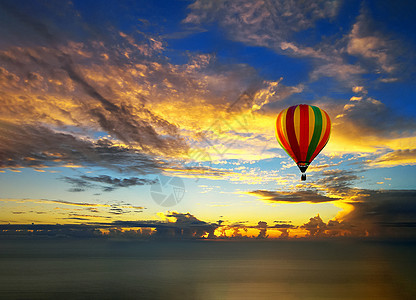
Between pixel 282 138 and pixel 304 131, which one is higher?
pixel 304 131

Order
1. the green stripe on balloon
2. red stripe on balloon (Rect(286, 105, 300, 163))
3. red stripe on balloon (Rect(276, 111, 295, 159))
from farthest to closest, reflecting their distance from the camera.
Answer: red stripe on balloon (Rect(276, 111, 295, 159))
red stripe on balloon (Rect(286, 105, 300, 163))
the green stripe on balloon

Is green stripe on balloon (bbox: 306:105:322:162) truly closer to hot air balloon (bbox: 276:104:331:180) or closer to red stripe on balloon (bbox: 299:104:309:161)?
hot air balloon (bbox: 276:104:331:180)

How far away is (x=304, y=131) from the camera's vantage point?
28.7 meters

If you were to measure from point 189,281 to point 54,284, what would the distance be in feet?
128

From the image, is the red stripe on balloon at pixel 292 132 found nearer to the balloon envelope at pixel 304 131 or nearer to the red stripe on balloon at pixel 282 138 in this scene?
the balloon envelope at pixel 304 131

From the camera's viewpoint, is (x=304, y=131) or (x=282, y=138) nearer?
(x=304, y=131)

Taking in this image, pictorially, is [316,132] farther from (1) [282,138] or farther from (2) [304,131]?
(1) [282,138]

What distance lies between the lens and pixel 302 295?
73125mm

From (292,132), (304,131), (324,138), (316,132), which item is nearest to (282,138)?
(292,132)

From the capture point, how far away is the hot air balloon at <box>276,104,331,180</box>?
28688mm

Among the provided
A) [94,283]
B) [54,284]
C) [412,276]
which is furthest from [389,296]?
[54,284]

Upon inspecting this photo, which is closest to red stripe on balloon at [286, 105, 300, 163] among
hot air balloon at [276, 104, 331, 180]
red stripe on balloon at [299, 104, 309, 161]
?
hot air balloon at [276, 104, 331, 180]

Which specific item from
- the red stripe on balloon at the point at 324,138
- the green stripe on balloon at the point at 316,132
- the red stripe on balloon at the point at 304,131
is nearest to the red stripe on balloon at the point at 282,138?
the red stripe on balloon at the point at 304,131

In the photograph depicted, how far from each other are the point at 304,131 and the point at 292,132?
1130 millimetres
